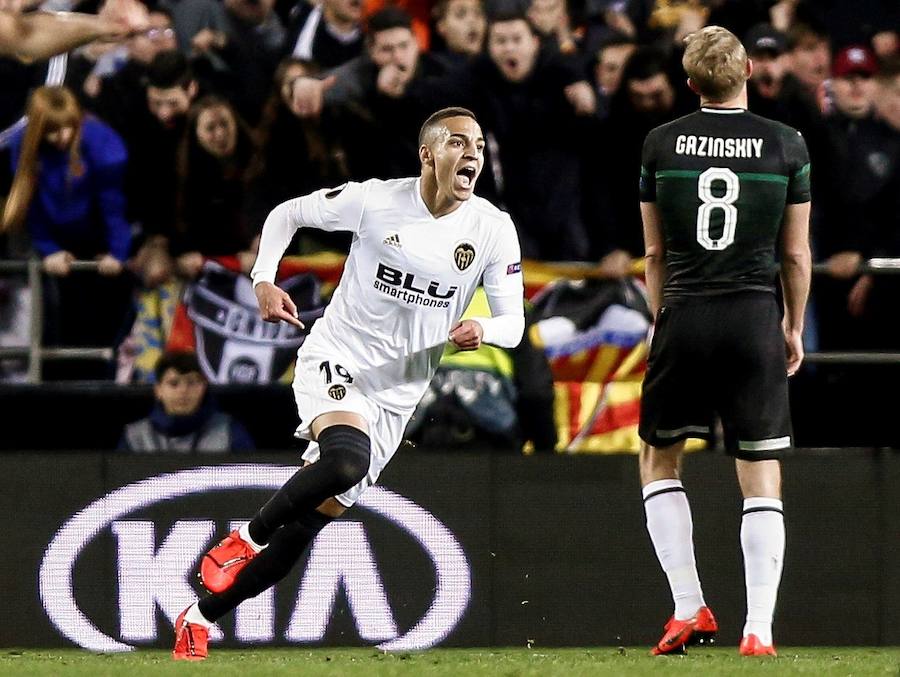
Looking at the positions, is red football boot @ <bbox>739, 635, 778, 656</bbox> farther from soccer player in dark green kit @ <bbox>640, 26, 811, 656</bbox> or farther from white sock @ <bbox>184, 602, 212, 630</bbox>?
white sock @ <bbox>184, 602, 212, 630</bbox>

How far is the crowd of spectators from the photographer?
9.06 m

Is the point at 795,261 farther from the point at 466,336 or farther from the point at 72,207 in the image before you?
the point at 72,207

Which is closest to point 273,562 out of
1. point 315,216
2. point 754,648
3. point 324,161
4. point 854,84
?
point 315,216

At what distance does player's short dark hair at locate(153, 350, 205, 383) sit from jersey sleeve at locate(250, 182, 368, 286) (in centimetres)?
181

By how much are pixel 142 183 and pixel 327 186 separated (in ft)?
3.06

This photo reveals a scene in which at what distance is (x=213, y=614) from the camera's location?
250 inches

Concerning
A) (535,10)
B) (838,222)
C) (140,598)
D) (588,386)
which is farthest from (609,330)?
(140,598)

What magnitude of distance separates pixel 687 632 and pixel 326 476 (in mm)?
1321

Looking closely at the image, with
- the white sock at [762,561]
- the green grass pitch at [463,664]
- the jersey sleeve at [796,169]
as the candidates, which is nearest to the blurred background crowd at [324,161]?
the green grass pitch at [463,664]

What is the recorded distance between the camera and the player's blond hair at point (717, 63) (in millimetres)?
5941

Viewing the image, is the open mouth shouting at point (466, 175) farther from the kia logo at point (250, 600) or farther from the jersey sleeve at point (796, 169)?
the kia logo at point (250, 600)

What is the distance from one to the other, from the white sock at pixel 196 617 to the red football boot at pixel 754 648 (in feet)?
6.04

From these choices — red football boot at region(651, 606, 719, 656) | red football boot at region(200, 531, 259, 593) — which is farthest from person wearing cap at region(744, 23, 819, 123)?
red football boot at region(200, 531, 259, 593)

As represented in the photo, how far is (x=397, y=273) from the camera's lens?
252 inches
